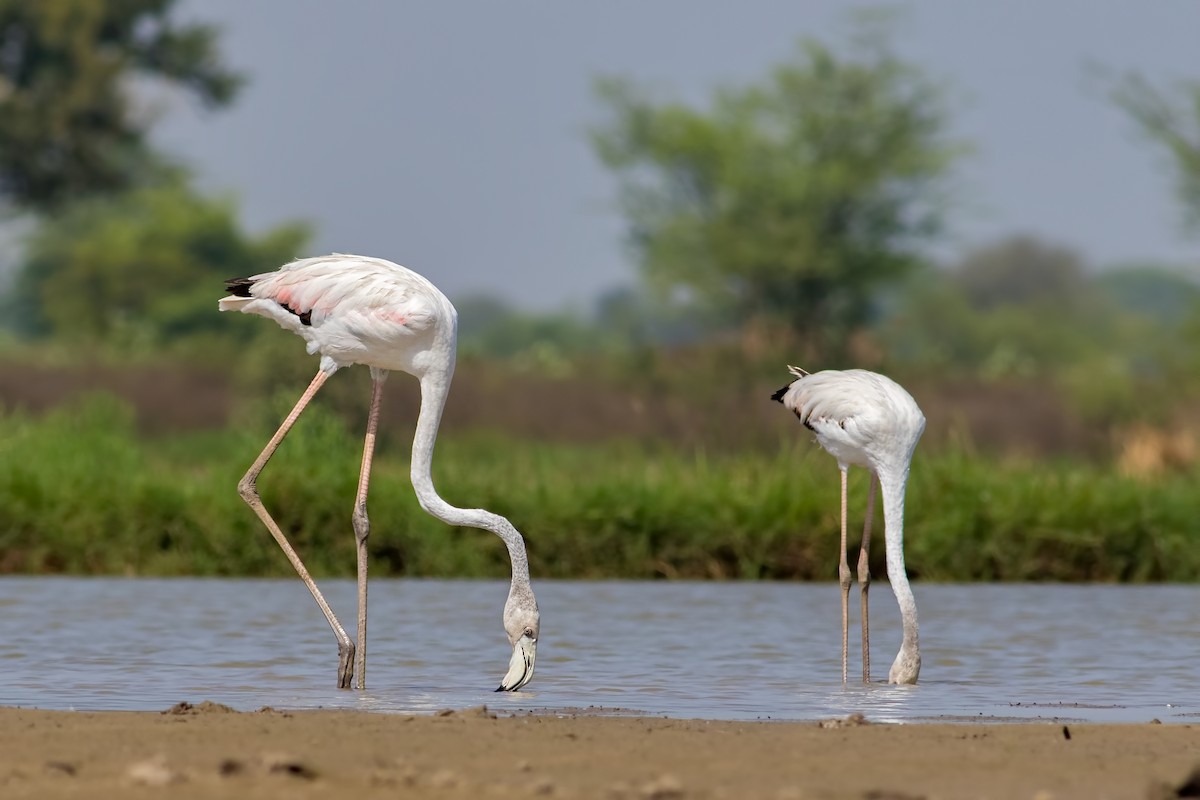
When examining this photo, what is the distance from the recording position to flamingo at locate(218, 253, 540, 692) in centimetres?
863

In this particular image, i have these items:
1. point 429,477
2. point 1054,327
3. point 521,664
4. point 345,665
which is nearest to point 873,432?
point 429,477

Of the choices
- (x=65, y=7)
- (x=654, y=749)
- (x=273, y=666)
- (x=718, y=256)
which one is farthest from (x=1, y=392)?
(x=654, y=749)

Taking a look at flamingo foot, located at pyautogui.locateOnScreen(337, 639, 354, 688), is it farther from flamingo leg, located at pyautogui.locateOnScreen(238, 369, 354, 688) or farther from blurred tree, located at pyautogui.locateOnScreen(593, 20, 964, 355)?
blurred tree, located at pyautogui.locateOnScreen(593, 20, 964, 355)

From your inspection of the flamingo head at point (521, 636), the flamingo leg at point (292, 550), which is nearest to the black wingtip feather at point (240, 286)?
the flamingo leg at point (292, 550)

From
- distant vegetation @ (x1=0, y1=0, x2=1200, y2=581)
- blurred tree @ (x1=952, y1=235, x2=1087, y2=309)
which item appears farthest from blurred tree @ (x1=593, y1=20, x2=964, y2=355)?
blurred tree @ (x1=952, y1=235, x2=1087, y2=309)

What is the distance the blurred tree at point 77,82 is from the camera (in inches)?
1588

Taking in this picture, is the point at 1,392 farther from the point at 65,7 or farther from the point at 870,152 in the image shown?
the point at 870,152

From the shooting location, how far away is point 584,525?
597 inches

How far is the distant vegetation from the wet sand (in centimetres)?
798

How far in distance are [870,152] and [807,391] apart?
32.6 meters

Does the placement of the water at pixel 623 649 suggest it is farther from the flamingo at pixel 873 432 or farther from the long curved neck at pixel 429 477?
the long curved neck at pixel 429 477

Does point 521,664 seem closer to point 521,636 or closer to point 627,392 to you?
point 521,636

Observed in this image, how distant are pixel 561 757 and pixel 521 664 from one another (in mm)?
2080

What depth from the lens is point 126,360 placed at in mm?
38531
